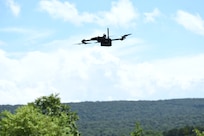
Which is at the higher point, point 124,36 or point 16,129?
point 124,36

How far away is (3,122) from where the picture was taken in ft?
199

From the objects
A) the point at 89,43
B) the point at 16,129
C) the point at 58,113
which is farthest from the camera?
the point at 58,113

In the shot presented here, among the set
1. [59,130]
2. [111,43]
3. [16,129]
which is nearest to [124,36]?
[111,43]

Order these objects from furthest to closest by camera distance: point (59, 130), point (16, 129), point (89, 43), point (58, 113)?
point (58, 113) < point (59, 130) < point (16, 129) < point (89, 43)

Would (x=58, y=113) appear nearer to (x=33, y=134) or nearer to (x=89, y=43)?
(x=33, y=134)

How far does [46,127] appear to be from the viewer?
199ft

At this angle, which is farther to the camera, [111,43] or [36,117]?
[36,117]

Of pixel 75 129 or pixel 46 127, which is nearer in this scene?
pixel 46 127

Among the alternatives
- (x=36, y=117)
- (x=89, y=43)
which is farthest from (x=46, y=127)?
(x=89, y=43)

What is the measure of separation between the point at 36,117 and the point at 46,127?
1.91 meters

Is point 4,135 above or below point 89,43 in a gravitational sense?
below

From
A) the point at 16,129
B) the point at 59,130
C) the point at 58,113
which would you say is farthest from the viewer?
the point at 58,113

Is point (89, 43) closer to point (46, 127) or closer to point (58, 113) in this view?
point (46, 127)

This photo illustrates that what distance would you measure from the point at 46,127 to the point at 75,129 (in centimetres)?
2615
